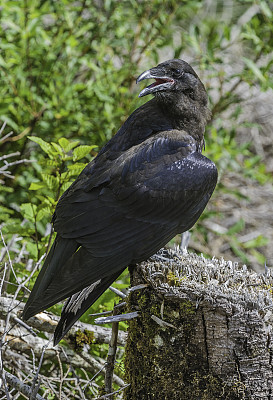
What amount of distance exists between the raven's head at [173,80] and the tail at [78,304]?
4.27 feet

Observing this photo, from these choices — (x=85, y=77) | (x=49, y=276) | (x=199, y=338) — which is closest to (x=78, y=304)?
(x=49, y=276)

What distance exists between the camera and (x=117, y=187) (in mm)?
3342

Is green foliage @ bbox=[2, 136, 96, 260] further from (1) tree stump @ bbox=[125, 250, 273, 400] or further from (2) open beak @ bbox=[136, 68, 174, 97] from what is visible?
(1) tree stump @ bbox=[125, 250, 273, 400]

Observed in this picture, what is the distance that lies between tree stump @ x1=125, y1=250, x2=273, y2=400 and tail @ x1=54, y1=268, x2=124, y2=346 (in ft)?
1.25

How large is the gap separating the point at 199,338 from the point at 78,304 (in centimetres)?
87

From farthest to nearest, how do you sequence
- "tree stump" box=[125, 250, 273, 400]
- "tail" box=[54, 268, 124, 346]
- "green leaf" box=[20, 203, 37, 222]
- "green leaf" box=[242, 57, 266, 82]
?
1. "green leaf" box=[242, 57, 266, 82]
2. "green leaf" box=[20, 203, 37, 222]
3. "tail" box=[54, 268, 124, 346]
4. "tree stump" box=[125, 250, 273, 400]

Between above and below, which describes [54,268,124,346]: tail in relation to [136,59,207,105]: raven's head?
below

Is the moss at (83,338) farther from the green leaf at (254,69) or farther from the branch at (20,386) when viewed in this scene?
the green leaf at (254,69)

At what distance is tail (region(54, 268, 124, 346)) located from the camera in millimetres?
3111

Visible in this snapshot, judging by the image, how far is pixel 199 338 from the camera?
8.67 feet

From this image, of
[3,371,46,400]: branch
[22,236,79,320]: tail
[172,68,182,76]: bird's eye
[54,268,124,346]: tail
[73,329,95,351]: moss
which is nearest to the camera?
[3,371,46,400]: branch

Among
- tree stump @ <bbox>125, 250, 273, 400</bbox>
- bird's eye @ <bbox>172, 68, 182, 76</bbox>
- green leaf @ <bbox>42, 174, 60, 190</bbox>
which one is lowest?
tree stump @ <bbox>125, 250, 273, 400</bbox>

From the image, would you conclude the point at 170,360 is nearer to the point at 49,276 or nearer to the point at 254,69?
the point at 49,276

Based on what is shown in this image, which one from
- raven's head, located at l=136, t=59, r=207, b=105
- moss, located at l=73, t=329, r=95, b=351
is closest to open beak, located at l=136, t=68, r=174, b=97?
raven's head, located at l=136, t=59, r=207, b=105
